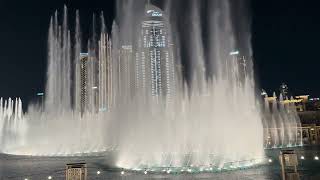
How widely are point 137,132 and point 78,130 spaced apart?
18782 millimetres

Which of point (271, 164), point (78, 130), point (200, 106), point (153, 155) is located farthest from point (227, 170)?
point (78, 130)

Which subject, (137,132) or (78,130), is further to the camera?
(78,130)

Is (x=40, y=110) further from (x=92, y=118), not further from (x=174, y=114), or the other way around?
(x=174, y=114)

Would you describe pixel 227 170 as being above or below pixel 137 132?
below

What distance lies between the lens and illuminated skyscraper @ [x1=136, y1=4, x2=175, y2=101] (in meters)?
44.7

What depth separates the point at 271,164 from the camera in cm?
1772

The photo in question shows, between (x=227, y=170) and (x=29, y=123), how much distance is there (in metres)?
30.4

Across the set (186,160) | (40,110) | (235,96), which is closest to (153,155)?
(186,160)

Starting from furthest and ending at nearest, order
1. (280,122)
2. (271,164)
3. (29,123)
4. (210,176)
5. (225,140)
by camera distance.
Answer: (280,122)
(29,123)
(225,140)
(271,164)
(210,176)

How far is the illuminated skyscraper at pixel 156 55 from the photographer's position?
147 ft

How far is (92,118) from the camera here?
42.2m

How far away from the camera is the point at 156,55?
5088 centimetres

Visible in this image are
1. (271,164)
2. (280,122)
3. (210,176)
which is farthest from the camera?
(280,122)

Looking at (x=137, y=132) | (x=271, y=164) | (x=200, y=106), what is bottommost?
(x=271, y=164)
